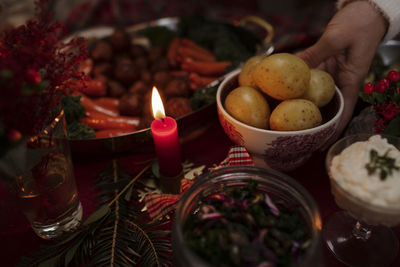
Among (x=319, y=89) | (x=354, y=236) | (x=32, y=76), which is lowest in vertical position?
(x=354, y=236)

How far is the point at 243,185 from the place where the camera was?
0.84 meters

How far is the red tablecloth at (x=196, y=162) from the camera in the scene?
935 millimetres

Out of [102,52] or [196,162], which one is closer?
[196,162]

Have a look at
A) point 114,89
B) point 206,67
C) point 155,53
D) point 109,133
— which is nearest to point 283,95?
point 109,133

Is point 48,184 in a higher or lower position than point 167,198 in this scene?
higher

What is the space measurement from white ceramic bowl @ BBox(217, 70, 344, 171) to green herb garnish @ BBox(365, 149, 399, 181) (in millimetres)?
191

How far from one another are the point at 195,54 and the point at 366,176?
1.29m

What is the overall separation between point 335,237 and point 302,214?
9.6 inches

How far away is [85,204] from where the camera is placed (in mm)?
1060

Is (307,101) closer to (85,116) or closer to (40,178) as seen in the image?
(40,178)

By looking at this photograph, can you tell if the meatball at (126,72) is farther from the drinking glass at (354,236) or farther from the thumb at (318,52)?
the drinking glass at (354,236)

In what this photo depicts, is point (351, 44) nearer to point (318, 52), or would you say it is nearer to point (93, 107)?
point (318, 52)

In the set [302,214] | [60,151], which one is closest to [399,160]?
[302,214]

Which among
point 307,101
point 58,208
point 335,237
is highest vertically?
point 307,101
